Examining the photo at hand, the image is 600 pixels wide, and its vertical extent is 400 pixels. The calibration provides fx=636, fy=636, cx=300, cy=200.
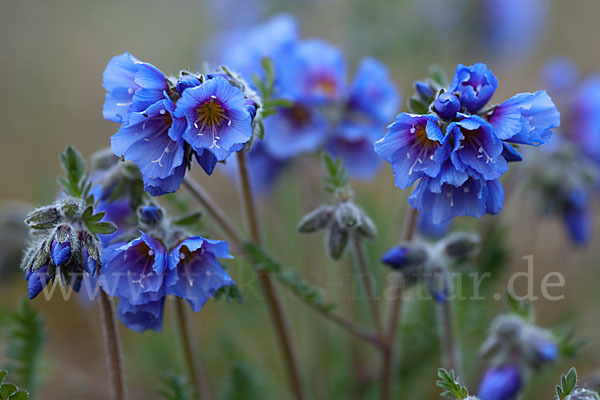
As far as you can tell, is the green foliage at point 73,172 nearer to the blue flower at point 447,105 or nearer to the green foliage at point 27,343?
the green foliage at point 27,343

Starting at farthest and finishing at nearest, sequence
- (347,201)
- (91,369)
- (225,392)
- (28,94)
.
Answer: 1. (28,94)
2. (91,369)
3. (225,392)
4. (347,201)

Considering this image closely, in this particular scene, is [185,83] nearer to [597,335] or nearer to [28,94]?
[597,335]

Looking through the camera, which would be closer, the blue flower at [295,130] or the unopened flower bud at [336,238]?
the unopened flower bud at [336,238]

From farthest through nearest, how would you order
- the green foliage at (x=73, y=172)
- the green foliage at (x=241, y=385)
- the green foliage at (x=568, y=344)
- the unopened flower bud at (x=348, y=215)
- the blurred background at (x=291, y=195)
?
1. the blurred background at (x=291, y=195)
2. the green foliage at (x=241, y=385)
3. the green foliage at (x=568, y=344)
4. the unopened flower bud at (x=348, y=215)
5. the green foliage at (x=73, y=172)

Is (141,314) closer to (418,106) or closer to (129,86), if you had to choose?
(129,86)

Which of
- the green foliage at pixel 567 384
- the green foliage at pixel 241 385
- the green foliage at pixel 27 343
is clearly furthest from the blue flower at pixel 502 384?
the green foliage at pixel 27 343

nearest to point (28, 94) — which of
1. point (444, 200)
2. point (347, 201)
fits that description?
point (347, 201)

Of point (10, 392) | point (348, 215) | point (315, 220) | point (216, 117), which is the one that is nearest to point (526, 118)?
point (348, 215)
